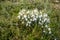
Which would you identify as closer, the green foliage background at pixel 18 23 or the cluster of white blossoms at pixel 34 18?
the green foliage background at pixel 18 23

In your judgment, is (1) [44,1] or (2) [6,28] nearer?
(2) [6,28]

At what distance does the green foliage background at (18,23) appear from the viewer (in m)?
4.62

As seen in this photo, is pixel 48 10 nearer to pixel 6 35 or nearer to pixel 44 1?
pixel 44 1

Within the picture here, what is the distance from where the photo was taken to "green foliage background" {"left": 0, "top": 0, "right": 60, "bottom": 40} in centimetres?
462

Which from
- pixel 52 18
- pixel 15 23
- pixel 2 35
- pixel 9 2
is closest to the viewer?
pixel 2 35

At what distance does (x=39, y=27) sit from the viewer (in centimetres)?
476

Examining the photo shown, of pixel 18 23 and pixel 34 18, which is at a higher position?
pixel 34 18

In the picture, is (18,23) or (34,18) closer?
(34,18)

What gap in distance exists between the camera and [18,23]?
4996 mm

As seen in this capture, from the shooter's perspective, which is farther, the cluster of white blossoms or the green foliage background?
the cluster of white blossoms

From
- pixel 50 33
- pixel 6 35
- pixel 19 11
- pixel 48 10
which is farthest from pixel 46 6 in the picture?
pixel 6 35

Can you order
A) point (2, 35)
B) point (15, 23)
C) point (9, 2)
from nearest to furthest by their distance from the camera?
1. point (2, 35)
2. point (15, 23)
3. point (9, 2)

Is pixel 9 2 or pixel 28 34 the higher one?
pixel 9 2

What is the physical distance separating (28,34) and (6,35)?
482 mm
